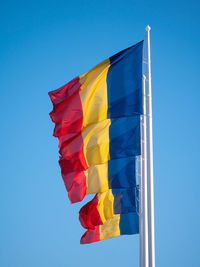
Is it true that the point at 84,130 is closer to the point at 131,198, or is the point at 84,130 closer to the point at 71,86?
the point at 71,86

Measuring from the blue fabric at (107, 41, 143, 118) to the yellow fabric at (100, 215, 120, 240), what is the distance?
19.6ft

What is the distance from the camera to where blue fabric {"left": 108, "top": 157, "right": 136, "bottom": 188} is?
59.3 ft

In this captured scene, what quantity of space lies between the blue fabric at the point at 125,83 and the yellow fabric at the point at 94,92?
21cm

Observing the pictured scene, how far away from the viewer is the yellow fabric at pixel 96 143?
690 inches

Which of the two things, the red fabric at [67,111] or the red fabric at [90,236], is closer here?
the red fabric at [67,111]

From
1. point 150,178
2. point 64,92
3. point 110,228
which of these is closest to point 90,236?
point 110,228

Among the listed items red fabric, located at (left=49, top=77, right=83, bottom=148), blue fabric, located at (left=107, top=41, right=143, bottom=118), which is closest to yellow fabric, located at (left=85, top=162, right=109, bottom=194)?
red fabric, located at (left=49, top=77, right=83, bottom=148)

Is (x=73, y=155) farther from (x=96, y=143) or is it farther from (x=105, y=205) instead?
(x=105, y=205)

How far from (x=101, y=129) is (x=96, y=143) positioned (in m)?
0.59

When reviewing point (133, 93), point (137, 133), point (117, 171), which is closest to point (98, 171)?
point (117, 171)

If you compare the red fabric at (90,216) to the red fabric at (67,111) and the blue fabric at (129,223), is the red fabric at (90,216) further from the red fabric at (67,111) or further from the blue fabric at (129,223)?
the red fabric at (67,111)

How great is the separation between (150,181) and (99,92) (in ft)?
13.2

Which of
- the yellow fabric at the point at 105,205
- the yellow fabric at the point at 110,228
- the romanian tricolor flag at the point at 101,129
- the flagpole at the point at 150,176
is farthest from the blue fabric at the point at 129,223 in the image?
the flagpole at the point at 150,176

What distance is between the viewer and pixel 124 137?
17469 millimetres
